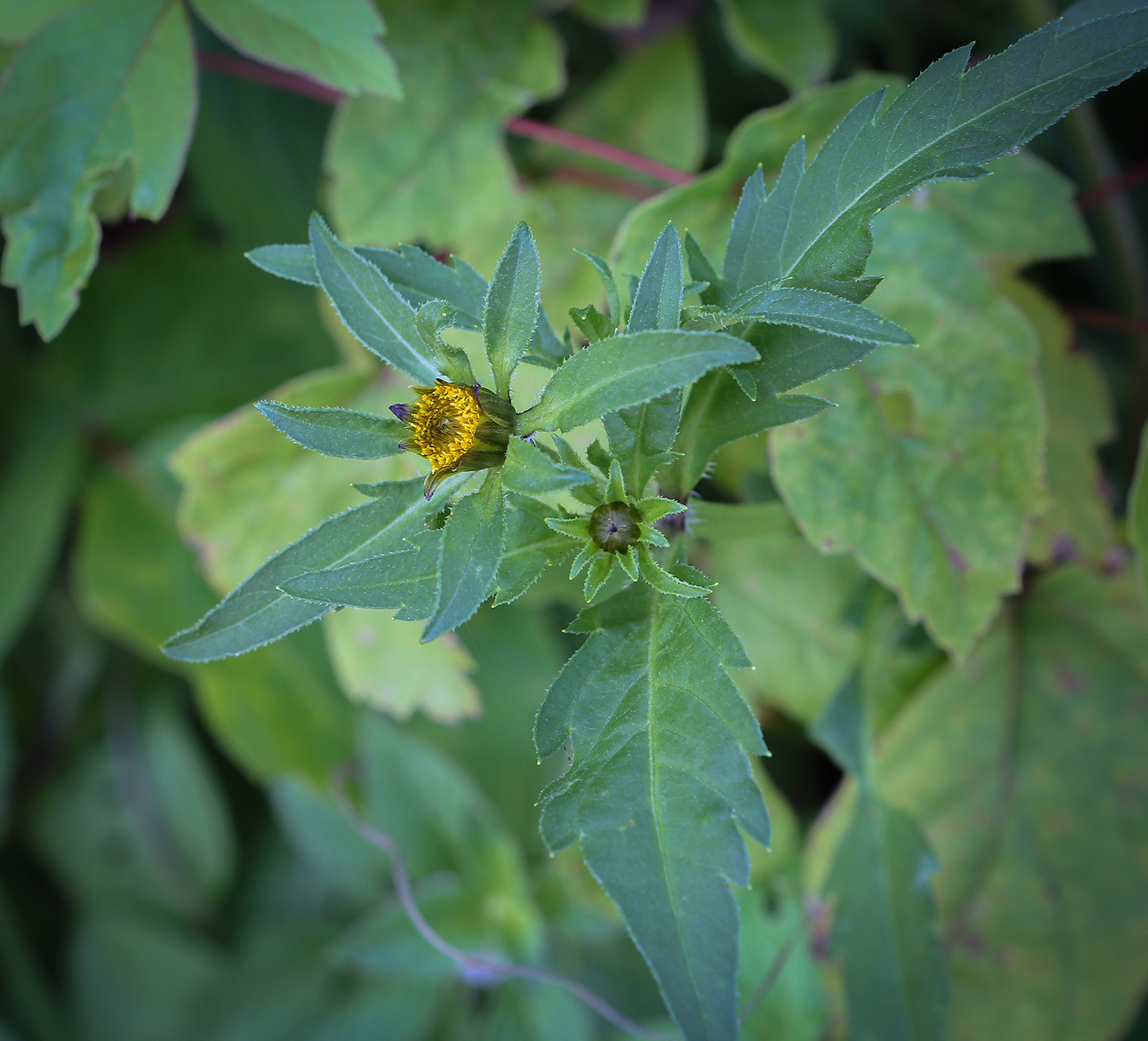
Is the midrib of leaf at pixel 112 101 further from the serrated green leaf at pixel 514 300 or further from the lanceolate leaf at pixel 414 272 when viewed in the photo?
the serrated green leaf at pixel 514 300

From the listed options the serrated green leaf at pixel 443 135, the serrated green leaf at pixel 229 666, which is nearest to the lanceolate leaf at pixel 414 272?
the serrated green leaf at pixel 443 135

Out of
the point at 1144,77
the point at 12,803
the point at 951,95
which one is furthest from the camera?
the point at 12,803

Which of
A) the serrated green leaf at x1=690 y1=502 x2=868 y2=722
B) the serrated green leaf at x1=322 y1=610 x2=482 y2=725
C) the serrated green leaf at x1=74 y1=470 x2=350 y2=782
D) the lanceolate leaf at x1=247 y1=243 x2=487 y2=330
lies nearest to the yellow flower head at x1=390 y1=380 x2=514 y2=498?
the lanceolate leaf at x1=247 y1=243 x2=487 y2=330

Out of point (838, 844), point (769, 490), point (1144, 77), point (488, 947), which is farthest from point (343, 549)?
point (1144, 77)

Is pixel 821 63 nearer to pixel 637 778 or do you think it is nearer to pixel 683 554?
pixel 683 554

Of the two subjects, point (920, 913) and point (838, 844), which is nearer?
point (920, 913)

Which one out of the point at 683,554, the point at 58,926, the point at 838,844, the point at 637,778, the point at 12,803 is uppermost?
the point at 683,554
